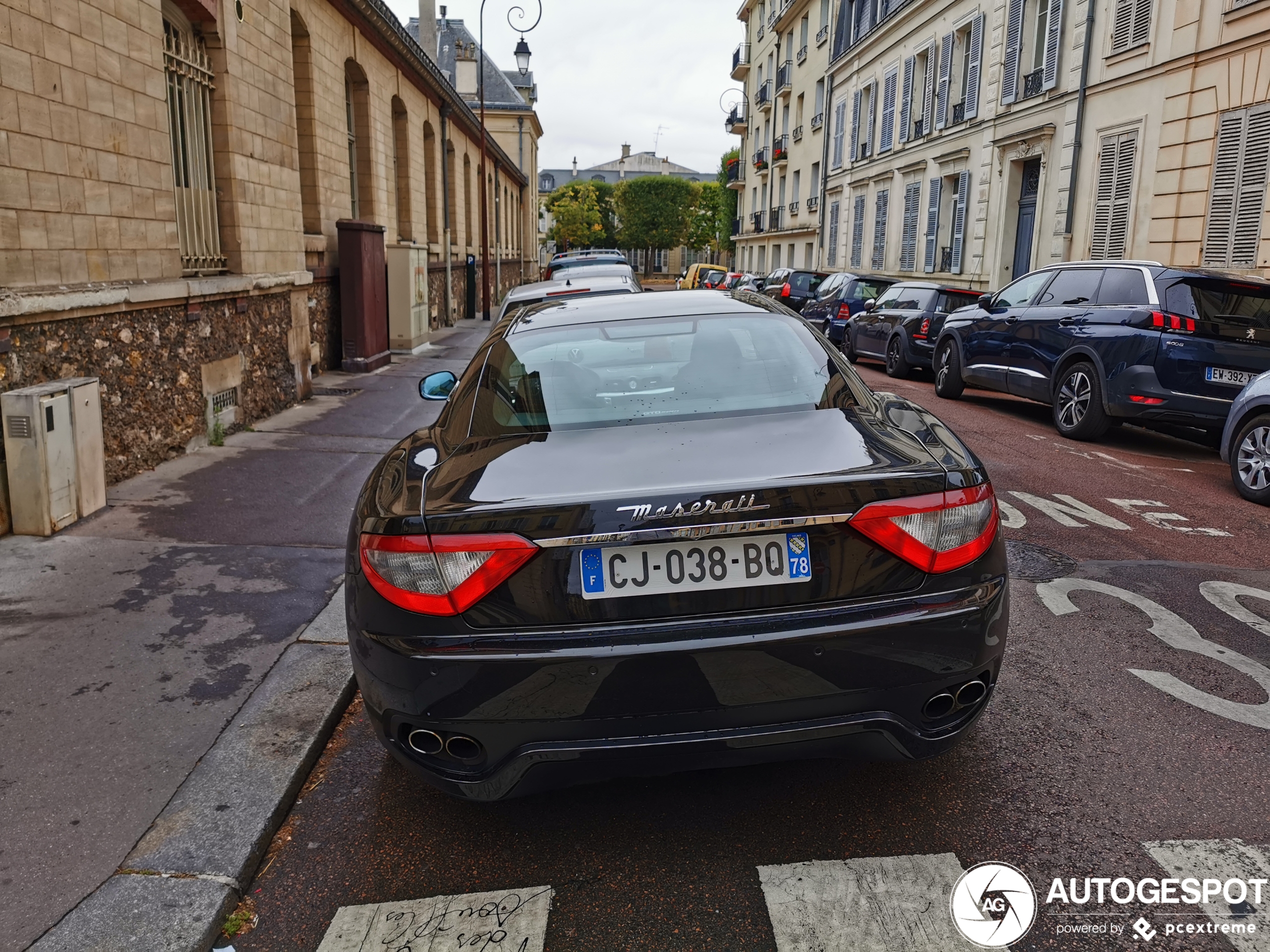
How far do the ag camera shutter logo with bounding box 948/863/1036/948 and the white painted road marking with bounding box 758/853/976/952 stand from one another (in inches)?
1.0

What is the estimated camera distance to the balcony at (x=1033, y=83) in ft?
65.0

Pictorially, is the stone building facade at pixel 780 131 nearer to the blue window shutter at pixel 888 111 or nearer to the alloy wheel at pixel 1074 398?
the blue window shutter at pixel 888 111

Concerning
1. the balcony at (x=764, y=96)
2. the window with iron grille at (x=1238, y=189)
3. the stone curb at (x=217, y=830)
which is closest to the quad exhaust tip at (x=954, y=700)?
the stone curb at (x=217, y=830)

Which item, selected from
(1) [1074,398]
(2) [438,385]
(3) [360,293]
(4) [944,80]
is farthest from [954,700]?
(4) [944,80]

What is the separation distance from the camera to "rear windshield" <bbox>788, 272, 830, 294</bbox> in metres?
25.8

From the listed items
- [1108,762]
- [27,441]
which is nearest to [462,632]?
[1108,762]

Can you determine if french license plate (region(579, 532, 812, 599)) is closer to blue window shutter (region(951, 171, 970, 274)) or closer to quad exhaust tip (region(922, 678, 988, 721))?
quad exhaust tip (region(922, 678, 988, 721))

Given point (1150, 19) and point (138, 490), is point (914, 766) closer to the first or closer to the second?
point (138, 490)

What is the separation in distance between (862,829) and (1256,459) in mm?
6060

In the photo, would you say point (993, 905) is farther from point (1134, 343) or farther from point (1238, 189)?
point (1238, 189)

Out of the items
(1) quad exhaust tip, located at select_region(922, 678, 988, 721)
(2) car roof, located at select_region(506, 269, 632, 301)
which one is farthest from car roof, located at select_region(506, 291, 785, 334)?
(2) car roof, located at select_region(506, 269, 632, 301)

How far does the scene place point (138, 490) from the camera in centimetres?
683

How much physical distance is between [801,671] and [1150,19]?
1726 cm

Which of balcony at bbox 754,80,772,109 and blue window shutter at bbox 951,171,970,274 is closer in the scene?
blue window shutter at bbox 951,171,970,274
